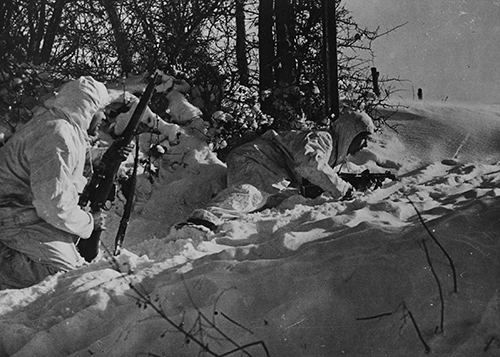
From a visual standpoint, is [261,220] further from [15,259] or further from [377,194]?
[15,259]

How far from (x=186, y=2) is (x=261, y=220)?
7.36 meters

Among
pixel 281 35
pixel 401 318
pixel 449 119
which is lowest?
pixel 449 119

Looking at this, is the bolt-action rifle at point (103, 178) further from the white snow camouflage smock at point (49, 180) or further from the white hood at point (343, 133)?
the white hood at point (343, 133)

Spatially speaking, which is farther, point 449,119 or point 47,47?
point 449,119

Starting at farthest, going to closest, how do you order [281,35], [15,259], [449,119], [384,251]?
[449,119] → [281,35] → [15,259] → [384,251]

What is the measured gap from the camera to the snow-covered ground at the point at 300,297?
3.35 meters

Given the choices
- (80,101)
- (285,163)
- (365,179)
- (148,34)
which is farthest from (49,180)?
(148,34)

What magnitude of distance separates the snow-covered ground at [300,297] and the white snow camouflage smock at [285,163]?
7.90ft

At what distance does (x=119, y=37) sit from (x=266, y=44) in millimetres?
2467

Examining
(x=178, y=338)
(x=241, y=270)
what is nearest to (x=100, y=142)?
(x=241, y=270)

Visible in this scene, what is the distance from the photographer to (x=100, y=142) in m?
10.1

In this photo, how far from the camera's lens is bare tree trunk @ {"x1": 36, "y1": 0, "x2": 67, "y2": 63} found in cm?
1327

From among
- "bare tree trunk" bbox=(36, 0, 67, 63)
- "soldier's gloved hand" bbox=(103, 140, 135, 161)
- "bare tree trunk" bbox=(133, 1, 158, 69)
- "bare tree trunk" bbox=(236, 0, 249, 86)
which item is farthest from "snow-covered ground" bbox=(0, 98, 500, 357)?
"bare tree trunk" bbox=(36, 0, 67, 63)

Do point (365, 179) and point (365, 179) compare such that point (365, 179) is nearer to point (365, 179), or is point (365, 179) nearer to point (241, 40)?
point (365, 179)
